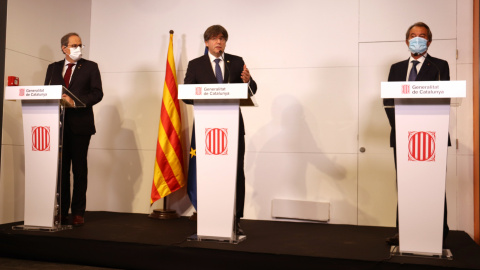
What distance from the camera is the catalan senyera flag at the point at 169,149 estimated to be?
4.84m

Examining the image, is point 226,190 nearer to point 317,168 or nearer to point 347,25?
point 317,168

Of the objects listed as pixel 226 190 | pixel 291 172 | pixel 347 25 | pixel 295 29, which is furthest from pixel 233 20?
pixel 226 190

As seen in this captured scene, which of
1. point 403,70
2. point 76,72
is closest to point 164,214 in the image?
point 76,72

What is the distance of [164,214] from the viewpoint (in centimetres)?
484

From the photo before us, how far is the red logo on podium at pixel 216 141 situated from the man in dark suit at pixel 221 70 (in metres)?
0.34

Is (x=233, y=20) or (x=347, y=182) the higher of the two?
(x=233, y=20)

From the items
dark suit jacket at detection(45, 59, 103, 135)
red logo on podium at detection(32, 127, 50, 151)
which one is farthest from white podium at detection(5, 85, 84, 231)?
dark suit jacket at detection(45, 59, 103, 135)

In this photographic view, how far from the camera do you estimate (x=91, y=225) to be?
13.7 ft

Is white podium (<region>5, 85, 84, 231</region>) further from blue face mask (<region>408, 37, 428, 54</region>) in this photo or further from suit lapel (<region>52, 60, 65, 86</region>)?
blue face mask (<region>408, 37, 428, 54</region>)

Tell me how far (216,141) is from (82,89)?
4.92ft

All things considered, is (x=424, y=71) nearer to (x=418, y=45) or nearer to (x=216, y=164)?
(x=418, y=45)

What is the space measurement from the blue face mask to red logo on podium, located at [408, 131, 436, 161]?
2.24ft

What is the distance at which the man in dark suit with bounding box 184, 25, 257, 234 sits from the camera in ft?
12.0

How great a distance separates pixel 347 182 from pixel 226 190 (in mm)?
1803
